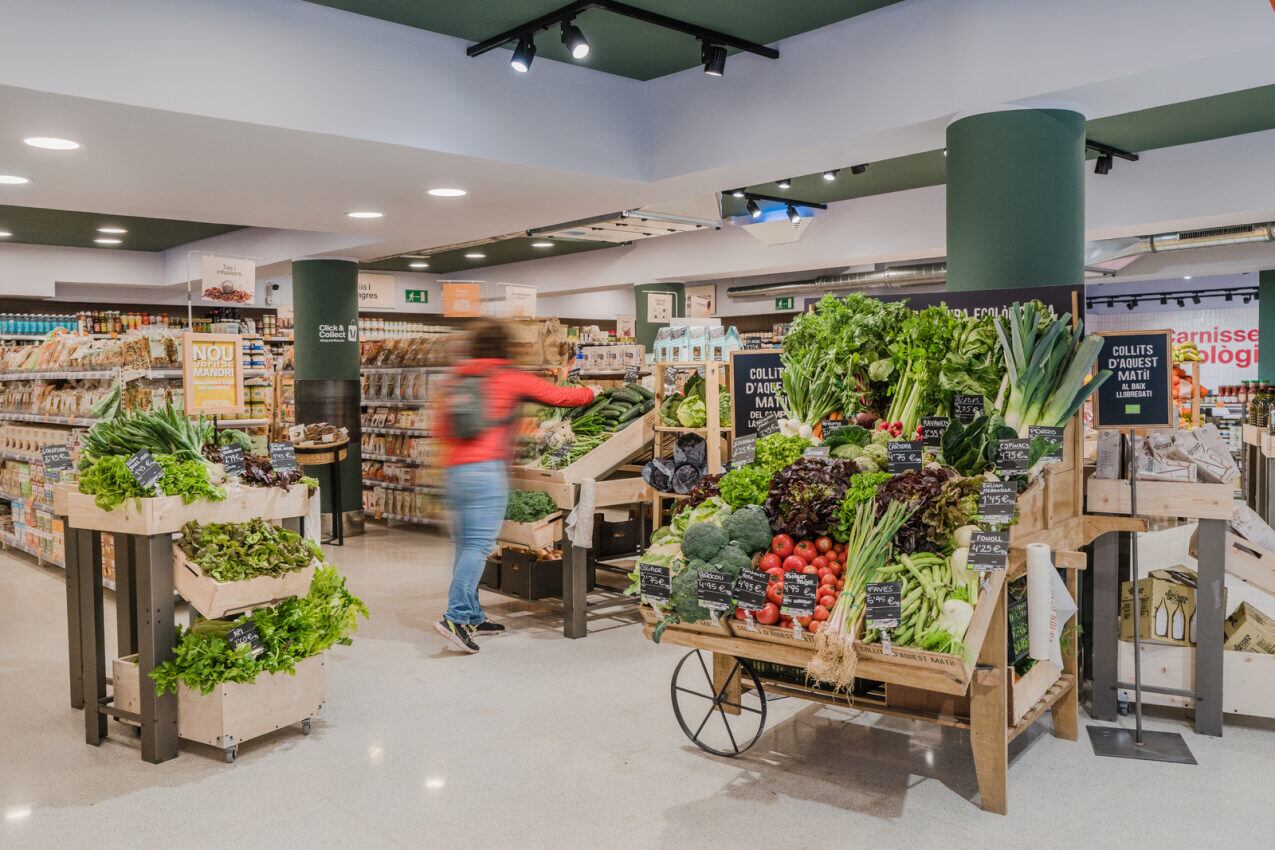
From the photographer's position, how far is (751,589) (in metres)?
3.11

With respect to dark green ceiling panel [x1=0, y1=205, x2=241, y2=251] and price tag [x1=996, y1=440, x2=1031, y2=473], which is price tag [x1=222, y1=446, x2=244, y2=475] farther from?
dark green ceiling panel [x1=0, y1=205, x2=241, y2=251]

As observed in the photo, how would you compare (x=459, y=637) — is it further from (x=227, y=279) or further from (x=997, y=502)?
(x=227, y=279)

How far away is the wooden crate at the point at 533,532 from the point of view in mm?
5812

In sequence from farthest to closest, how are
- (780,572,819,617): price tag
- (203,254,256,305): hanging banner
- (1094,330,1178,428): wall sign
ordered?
(203,254,256,305): hanging banner
(1094,330,1178,428): wall sign
(780,572,819,617): price tag

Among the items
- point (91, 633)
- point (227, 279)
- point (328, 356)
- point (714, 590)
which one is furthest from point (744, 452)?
point (328, 356)

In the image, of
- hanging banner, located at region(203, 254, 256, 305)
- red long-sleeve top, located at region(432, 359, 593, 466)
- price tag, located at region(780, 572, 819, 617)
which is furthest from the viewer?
hanging banner, located at region(203, 254, 256, 305)

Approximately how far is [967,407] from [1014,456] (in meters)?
0.59

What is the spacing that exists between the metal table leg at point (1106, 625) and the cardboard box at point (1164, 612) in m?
0.09

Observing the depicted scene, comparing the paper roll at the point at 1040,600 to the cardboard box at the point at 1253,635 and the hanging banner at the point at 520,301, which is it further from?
the hanging banner at the point at 520,301

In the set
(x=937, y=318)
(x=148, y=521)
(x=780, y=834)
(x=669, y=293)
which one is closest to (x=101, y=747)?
(x=148, y=521)

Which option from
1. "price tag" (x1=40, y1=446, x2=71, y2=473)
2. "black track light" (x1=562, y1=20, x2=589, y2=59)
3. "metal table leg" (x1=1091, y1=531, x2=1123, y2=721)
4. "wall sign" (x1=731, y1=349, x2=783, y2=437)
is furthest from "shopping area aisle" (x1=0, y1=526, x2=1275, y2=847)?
"black track light" (x1=562, y1=20, x2=589, y2=59)

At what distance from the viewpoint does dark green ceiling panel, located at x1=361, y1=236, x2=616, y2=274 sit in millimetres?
12516

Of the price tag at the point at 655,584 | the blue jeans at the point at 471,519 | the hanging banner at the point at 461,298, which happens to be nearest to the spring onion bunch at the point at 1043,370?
the price tag at the point at 655,584

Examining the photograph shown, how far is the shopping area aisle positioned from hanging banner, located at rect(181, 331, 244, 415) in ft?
6.77
